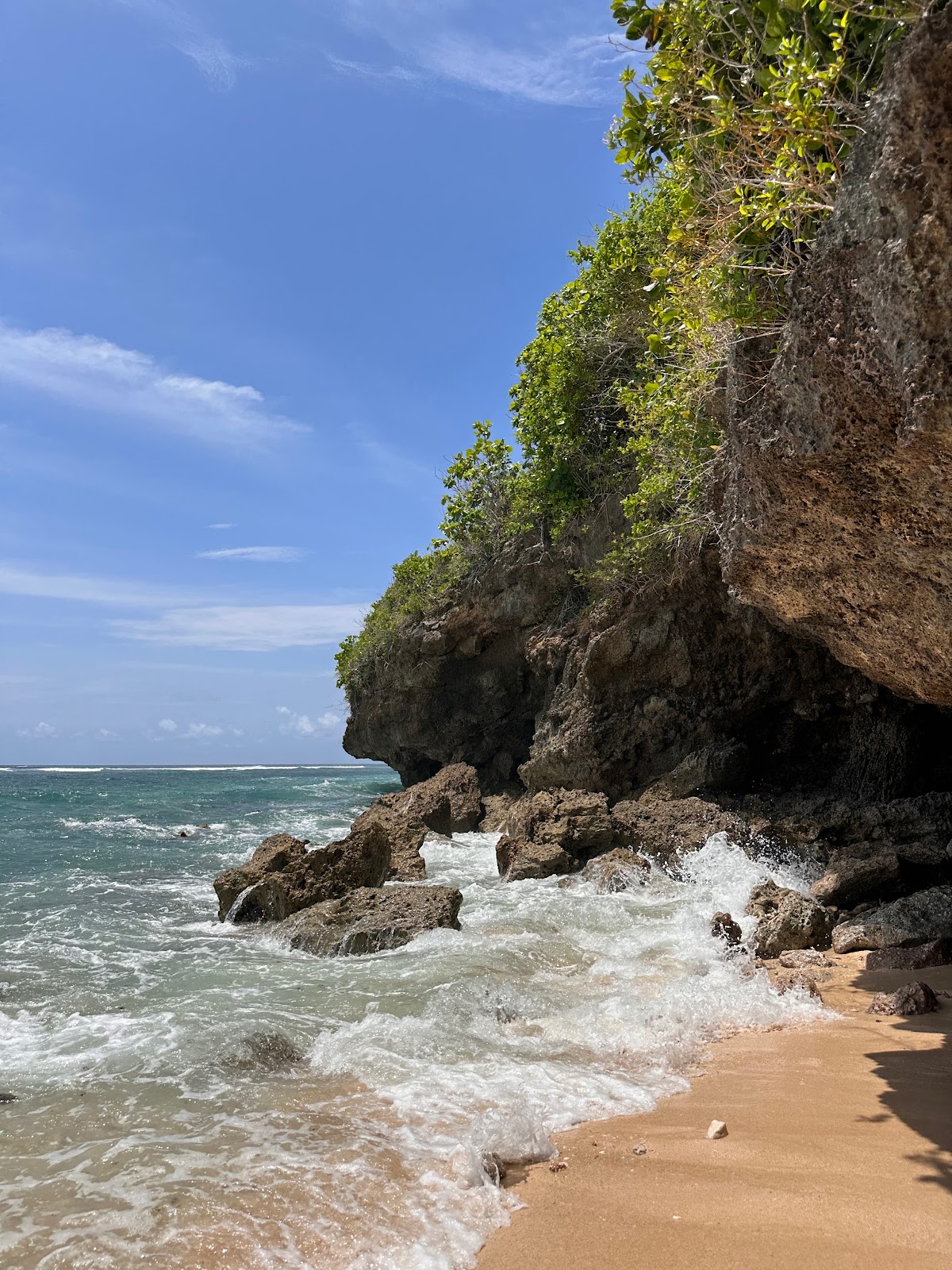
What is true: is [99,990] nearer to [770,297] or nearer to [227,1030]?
[227,1030]

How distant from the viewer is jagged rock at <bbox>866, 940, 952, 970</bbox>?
21.3 ft

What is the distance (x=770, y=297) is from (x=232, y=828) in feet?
72.5

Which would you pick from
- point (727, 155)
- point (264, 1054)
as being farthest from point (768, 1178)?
point (727, 155)

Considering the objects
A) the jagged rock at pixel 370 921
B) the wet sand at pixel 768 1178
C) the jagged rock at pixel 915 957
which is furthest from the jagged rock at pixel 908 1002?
the jagged rock at pixel 370 921

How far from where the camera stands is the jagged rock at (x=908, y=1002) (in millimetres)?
5418

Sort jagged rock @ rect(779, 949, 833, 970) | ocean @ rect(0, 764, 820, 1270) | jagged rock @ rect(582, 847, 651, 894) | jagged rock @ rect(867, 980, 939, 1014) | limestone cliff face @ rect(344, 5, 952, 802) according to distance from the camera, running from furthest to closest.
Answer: jagged rock @ rect(582, 847, 651, 894) < jagged rock @ rect(779, 949, 833, 970) < jagged rock @ rect(867, 980, 939, 1014) < limestone cliff face @ rect(344, 5, 952, 802) < ocean @ rect(0, 764, 820, 1270)

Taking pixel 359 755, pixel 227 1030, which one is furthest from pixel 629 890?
pixel 359 755

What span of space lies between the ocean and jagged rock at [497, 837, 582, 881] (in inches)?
19.8

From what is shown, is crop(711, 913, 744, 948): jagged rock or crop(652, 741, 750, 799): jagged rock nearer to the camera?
crop(711, 913, 744, 948): jagged rock

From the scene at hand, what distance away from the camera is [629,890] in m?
10.2

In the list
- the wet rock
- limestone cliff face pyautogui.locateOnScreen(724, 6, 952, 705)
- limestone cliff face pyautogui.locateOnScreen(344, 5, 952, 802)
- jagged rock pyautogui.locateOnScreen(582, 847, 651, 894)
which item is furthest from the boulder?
limestone cliff face pyautogui.locateOnScreen(724, 6, 952, 705)

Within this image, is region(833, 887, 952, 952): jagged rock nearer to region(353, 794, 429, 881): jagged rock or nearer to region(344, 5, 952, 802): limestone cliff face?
region(344, 5, 952, 802): limestone cliff face

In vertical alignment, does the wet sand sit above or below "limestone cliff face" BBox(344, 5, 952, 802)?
below

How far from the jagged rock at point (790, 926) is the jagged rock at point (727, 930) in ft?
0.54
